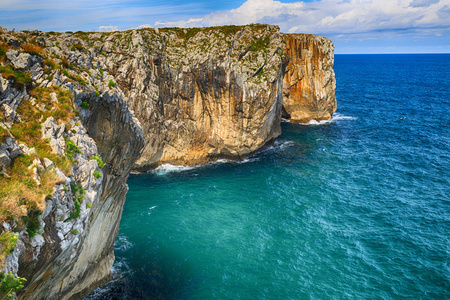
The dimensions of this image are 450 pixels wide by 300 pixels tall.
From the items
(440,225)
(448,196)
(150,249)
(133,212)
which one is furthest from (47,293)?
(448,196)

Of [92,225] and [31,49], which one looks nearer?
[31,49]

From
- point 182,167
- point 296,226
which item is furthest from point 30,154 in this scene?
point 182,167

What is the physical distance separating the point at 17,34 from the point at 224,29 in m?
39.2

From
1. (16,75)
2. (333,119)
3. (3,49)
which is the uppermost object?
(3,49)

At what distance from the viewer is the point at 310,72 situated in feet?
244

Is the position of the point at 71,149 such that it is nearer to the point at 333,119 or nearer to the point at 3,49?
the point at 3,49

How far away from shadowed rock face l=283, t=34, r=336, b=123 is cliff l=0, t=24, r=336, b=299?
56.8ft

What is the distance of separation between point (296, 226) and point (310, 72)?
4789 centimetres

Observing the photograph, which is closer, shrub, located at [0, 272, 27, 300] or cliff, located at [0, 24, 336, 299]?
shrub, located at [0, 272, 27, 300]

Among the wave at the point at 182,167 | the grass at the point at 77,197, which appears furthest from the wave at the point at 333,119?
the grass at the point at 77,197

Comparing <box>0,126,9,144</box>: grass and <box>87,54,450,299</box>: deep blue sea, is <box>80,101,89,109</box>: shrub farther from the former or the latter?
<box>87,54,450,299</box>: deep blue sea

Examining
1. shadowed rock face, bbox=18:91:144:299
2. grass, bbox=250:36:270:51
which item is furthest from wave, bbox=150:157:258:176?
shadowed rock face, bbox=18:91:144:299

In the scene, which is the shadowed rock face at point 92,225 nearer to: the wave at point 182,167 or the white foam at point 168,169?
the white foam at point 168,169

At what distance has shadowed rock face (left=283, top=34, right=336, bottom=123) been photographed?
7375cm
